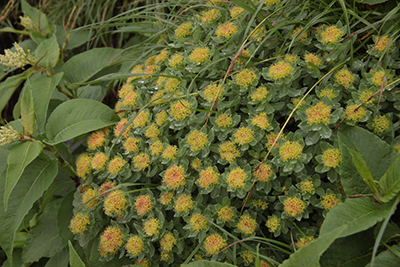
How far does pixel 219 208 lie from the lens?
2.75 feet

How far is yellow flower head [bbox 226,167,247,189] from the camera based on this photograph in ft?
2.67

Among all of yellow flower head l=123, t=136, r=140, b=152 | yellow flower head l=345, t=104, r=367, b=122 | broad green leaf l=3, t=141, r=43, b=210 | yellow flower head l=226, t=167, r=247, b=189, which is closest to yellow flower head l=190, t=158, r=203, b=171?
yellow flower head l=226, t=167, r=247, b=189

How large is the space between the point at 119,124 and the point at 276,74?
0.55 m

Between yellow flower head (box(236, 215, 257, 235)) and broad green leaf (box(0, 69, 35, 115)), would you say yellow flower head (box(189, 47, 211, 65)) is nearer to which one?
yellow flower head (box(236, 215, 257, 235))

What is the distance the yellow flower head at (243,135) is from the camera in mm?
858

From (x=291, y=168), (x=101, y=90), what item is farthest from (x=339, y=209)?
(x=101, y=90)

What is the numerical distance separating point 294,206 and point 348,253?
0.55ft

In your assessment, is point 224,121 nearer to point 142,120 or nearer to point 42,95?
point 142,120

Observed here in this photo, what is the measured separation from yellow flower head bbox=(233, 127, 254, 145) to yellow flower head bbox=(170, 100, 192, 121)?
0.17 meters

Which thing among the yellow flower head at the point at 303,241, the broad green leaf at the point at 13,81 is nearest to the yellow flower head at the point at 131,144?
the yellow flower head at the point at 303,241

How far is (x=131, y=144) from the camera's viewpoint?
1.00 m

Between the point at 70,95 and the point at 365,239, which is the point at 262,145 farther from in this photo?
the point at 70,95

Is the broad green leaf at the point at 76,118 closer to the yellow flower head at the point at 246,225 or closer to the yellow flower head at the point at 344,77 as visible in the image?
the yellow flower head at the point at 246,225

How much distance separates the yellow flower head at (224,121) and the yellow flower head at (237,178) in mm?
139
